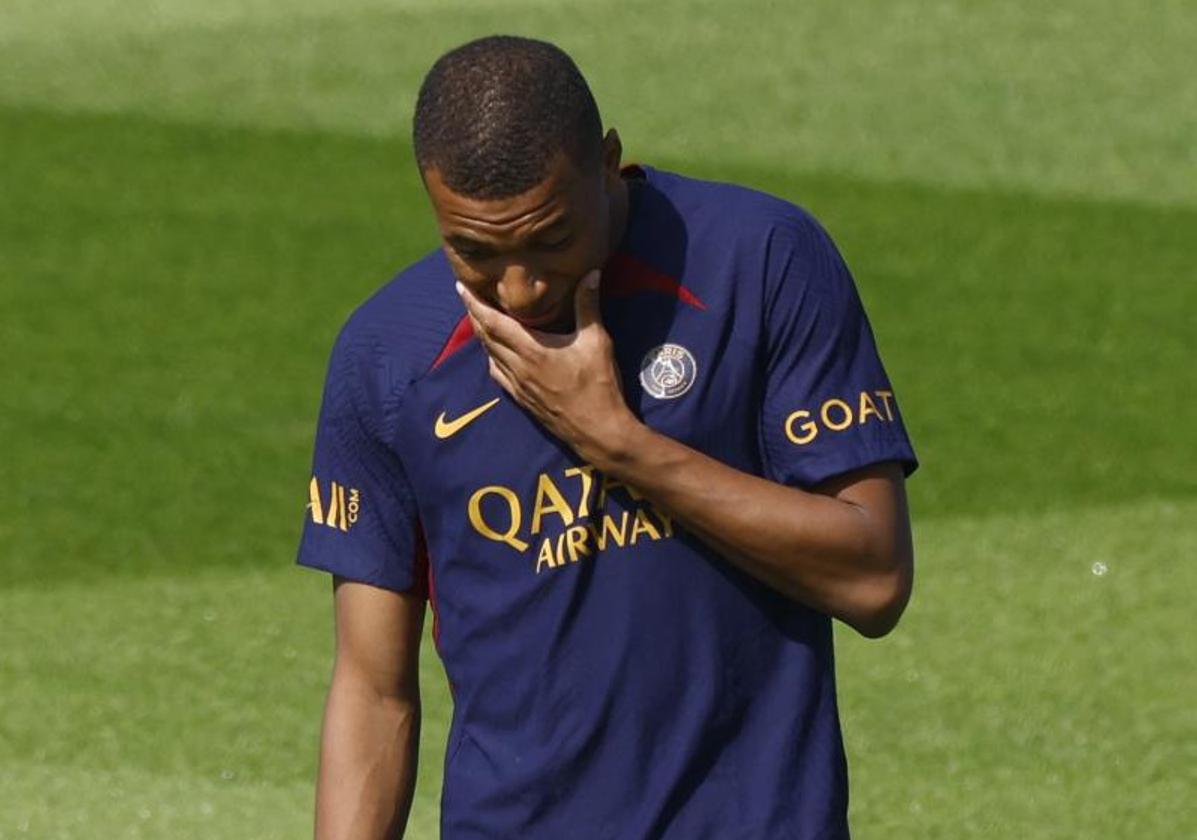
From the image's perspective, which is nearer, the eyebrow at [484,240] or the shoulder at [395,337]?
the eyebrow at [484,240]

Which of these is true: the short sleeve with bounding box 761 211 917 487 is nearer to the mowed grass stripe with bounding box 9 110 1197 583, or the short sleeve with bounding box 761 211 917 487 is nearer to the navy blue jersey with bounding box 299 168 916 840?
the navy blue jersey with bounding box 299 168 916 840

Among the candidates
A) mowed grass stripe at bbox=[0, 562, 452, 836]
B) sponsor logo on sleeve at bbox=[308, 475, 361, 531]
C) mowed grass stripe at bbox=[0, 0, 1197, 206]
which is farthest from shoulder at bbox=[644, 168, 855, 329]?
mowed grass stripe at bbox=[0, 0, 1197, 206]

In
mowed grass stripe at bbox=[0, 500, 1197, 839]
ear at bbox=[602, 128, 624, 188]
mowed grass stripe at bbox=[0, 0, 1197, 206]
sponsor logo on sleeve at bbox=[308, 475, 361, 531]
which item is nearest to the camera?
ear at bbox=[602, 128, 624, 188]

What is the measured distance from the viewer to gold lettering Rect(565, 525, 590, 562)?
363cm

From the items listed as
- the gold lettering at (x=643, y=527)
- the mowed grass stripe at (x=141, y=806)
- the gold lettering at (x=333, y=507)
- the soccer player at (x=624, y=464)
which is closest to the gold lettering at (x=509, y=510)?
the soccer player at (x=624, y=464)

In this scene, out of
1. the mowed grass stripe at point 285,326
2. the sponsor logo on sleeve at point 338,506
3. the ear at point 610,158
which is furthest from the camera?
the mowed grass stripe at point 285,326

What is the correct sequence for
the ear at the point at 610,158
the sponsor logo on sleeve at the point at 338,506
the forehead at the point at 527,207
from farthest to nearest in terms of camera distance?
the sponsor logo on sleeve at the point at 338,506, the ear at the point at 610,158, the forehead at the point at 527,207

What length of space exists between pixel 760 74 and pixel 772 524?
9764 millimetres

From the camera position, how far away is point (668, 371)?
11.8 ft

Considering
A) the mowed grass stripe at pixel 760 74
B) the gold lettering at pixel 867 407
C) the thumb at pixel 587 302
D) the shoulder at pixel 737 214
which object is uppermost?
the shoulder at pixel 737 214

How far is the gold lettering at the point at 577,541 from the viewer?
3.63 m

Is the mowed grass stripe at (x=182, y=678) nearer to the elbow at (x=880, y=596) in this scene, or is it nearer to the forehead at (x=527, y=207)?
the elbow at (x=880, y=596)

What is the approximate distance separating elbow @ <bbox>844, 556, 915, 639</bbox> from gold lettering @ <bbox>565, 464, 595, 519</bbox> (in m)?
0.36

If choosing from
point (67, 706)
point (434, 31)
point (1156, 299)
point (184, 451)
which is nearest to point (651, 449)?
point (67, 706)
